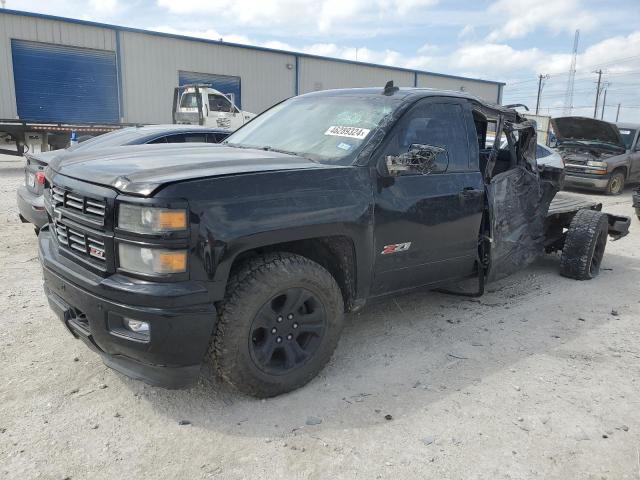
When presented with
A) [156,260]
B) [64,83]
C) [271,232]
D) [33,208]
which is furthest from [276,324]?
[64,83]

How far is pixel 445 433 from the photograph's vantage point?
9.34 feet

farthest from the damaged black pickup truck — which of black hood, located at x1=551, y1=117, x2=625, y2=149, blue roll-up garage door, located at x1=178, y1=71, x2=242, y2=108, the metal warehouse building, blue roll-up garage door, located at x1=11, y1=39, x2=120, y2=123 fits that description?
blue roll-up garage door, located at x1=178, y1=71, x2=242, y2=108

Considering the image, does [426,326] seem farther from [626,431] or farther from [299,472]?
[299,472]

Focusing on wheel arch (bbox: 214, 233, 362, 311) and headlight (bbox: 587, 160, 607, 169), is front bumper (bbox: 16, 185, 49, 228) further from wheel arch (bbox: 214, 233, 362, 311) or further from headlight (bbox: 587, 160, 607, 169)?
headlight (bbox: 587, 160, 607, 169)

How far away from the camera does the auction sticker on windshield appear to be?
3.55m

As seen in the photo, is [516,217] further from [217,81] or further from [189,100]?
[217,81]

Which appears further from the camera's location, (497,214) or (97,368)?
(497,214)

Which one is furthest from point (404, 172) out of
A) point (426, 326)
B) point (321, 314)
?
point (426, 326)

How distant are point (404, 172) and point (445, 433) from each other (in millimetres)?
1679

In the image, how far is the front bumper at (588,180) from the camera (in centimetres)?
1264

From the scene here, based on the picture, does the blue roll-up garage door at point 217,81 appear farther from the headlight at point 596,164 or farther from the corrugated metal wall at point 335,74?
the headlight at point 596,164

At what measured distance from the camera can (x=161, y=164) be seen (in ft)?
9.75

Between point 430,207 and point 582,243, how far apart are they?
2.81 metres

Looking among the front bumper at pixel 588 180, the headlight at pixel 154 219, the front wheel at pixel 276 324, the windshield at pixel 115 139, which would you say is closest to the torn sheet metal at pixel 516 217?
the front wheel at pixel 276 324
